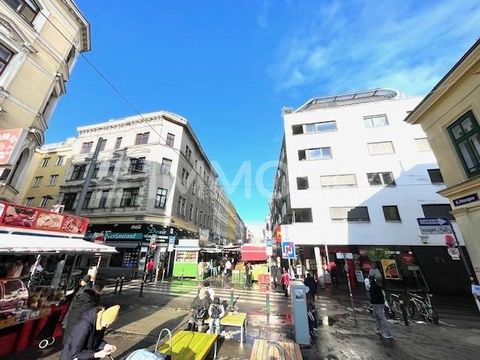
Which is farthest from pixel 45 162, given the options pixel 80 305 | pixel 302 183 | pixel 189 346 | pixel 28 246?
pixel 189 346

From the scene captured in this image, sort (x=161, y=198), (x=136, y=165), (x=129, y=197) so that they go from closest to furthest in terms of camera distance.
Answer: (x=129, y=197), (x=161, y=198), (x=136, y=165)

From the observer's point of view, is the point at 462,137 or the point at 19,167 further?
the point at 19,167

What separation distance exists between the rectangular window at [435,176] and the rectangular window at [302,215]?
11.3 metres

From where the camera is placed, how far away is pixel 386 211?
2055cm

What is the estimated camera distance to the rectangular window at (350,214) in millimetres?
20797

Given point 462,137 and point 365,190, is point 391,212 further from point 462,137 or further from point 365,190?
point 462,137

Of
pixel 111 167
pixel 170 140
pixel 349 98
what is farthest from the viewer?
pixel 170 140

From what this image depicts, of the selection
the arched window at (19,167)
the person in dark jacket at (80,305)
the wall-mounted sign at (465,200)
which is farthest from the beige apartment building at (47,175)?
the wall-mounted sign at (465,200)

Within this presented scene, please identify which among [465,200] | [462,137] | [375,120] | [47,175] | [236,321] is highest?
[375,120]

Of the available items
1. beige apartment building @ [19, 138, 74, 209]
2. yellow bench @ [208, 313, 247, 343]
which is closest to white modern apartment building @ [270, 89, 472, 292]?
yellow bench @ [208, 313, 247, 343]

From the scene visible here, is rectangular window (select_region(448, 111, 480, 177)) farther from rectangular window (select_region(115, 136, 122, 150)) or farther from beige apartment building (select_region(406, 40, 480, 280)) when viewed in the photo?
rectangular window (select_region(115, 136, 122, 150))

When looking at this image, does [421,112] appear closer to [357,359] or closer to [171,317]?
[357,359]

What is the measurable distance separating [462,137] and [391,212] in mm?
12281

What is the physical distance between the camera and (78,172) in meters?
29.6
